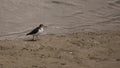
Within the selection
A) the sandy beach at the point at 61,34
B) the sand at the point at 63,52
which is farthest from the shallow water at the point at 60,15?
the sand at the point at 63,52

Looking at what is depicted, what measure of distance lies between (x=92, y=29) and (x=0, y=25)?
2666mm

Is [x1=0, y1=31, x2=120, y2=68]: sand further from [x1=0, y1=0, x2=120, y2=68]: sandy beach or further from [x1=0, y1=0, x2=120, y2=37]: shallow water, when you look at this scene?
[x1=0, y1=0, x2=120, y2=37]: shallow water

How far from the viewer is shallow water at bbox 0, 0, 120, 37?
11328 mm

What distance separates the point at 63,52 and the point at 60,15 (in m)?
3.62

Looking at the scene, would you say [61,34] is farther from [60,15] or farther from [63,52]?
[60,15]

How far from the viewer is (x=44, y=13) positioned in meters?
12.6

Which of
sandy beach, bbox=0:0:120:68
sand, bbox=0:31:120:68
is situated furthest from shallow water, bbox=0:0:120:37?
sand, bbox=0:31:120:68

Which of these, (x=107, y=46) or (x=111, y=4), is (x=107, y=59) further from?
(x=111, y=4)

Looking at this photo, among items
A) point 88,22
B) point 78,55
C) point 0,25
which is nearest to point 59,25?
point 88,22

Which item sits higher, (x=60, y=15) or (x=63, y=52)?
(x=60, y=15)

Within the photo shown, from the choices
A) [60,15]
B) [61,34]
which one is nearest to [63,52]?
[61,34]

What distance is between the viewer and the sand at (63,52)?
838 cm

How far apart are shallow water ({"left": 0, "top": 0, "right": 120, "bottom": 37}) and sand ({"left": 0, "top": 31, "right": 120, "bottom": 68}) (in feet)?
3.46

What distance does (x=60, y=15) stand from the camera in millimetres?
12531
